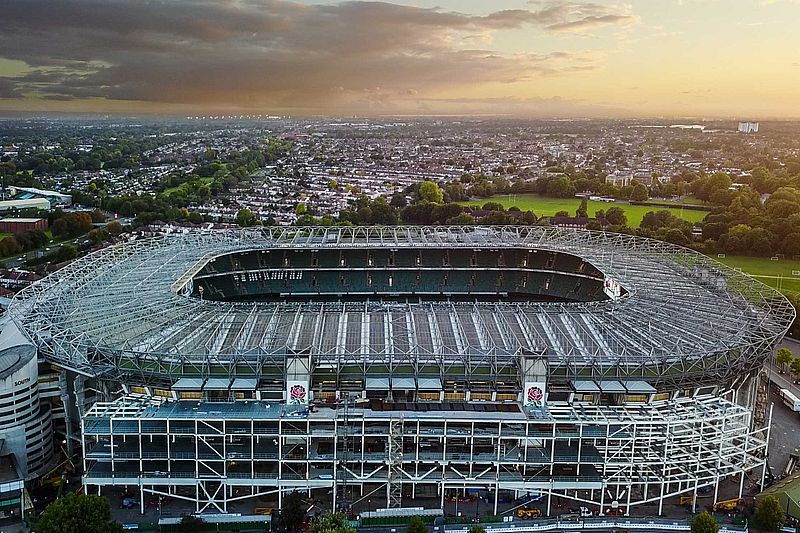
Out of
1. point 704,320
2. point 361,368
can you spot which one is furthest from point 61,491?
point 704,320

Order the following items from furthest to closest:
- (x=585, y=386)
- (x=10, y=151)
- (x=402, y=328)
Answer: (x=10, y=151)
(x=402, y=328)
(x=585, y=386)

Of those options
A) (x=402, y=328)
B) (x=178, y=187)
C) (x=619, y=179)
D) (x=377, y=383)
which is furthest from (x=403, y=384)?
(x=619, y=179)

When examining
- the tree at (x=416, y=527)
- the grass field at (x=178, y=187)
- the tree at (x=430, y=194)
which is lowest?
the tree at (x=416, y=527)

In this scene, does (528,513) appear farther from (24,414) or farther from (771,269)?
(771,269)

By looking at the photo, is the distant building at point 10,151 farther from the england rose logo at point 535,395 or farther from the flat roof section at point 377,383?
the england rose logo at point 535,395

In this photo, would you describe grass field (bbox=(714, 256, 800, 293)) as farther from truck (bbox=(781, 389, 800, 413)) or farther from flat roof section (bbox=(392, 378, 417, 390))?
flat roof section (bbox=(392, 378, 417, 390))

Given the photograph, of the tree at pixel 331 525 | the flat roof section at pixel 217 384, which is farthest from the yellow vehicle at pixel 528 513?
the flat roof section at pixel 217 384

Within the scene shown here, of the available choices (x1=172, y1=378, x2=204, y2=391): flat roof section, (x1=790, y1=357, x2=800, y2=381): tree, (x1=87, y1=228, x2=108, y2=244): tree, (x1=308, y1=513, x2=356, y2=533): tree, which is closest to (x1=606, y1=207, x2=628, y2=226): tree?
(x1=790, y1=357, x2=800, y2=381): tree
